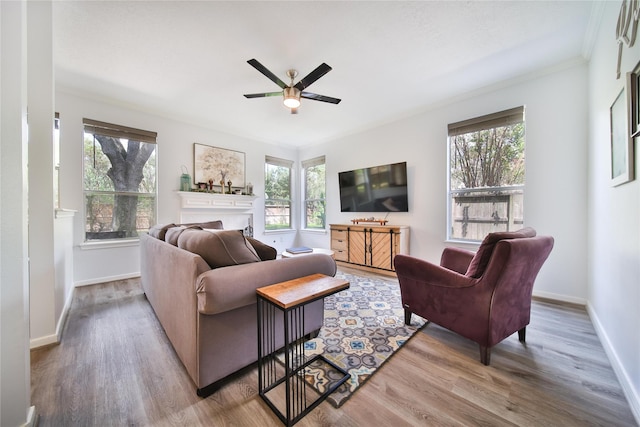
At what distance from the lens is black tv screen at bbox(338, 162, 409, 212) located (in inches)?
156

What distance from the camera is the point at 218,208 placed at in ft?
14.7

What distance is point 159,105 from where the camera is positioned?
3602 mm

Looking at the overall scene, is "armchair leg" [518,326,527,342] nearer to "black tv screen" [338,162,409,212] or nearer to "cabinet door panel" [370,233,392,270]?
"cabinet door panel" [370,233,392,270]

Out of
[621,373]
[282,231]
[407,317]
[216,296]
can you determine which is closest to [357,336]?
[407,317]

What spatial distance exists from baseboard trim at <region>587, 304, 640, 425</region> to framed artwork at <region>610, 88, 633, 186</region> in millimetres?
1130

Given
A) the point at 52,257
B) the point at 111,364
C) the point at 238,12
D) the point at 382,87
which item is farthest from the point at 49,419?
the point at 382,87

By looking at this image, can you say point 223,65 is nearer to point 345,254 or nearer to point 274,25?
point 274,25

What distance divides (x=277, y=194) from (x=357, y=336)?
4096mm

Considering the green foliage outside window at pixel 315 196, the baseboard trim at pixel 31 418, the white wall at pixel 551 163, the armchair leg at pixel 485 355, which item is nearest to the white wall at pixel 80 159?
the green foliage outside window at pixel 315 196

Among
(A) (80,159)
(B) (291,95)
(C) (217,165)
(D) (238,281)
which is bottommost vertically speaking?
(D) (238,281)

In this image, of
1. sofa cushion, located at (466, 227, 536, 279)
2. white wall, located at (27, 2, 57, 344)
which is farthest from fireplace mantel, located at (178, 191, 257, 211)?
sofa cushion, located at (466, 227, 536, 279)

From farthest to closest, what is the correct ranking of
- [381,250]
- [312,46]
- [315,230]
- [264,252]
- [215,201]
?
[315,230]
[215,201]
[381,250]
[312,46]
[264,252]

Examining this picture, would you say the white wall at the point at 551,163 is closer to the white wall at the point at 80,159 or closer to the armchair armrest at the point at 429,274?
the armchair armrest at the point at 429,274

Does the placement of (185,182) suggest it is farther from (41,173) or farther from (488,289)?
(488,289)
